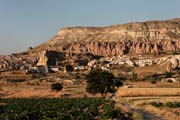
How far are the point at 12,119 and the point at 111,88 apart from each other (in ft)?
172

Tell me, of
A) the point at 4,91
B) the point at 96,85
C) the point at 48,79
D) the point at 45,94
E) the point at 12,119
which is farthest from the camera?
the point at 48,79

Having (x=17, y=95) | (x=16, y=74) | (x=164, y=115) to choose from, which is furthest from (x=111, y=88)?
(x=16, y=74)

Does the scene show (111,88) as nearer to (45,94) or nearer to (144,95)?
(144,95)

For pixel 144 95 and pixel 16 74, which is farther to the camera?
pixel 16 74

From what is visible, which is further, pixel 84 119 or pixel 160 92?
pixel 160 92

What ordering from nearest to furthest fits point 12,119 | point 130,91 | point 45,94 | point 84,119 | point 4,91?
point 84,119
point 12,119
point 130,91
point 45,94
point 4,91

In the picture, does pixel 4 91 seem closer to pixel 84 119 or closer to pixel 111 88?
pixel 111 88

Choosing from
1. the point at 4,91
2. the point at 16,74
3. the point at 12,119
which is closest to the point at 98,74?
the point at 4,91

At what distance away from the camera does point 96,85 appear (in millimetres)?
87000

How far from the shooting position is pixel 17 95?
11062cm

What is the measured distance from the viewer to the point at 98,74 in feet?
290

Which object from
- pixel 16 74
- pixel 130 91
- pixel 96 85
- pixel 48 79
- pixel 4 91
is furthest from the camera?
pixel 16 74

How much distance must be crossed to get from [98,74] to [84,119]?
52.1 metres

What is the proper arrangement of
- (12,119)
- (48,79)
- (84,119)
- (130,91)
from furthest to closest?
(48,79) → (130,91) → (12,119) → (84,119)
